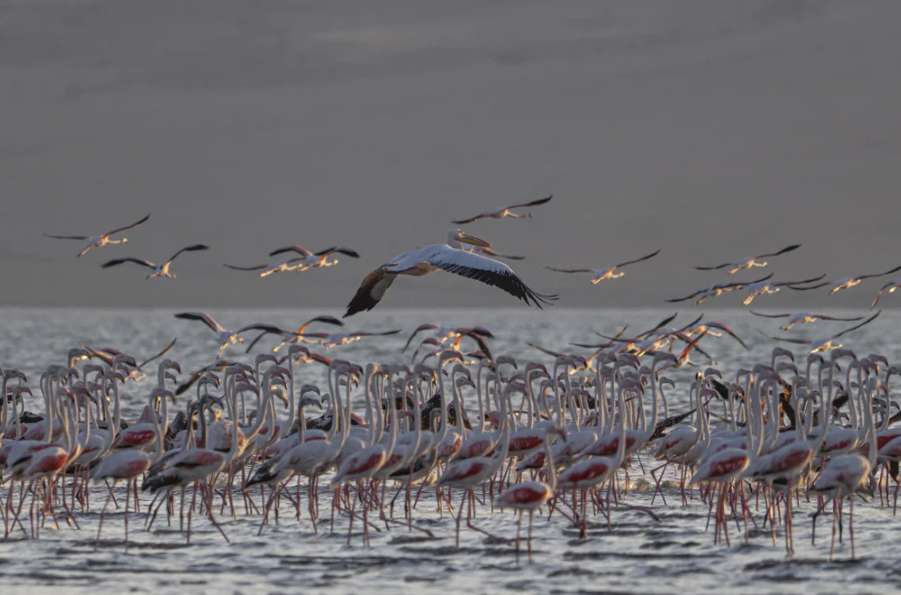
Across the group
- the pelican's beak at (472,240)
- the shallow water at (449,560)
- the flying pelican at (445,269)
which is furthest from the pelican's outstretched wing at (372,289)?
the shallow water at (449,560)

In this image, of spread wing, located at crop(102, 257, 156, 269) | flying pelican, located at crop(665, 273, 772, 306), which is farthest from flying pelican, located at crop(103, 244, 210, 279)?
flying pelican, located at crop(665, 273, 772, 306)

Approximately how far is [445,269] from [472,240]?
Answer: 6.23 ft

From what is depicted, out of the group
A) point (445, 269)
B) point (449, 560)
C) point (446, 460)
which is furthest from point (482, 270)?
point (449, 560)

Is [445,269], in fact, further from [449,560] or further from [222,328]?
[449,560]

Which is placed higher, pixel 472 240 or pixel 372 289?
pixel 472 240

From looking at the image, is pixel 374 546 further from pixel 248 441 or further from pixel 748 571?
pixel 748 571

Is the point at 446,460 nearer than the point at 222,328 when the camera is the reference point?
Yes

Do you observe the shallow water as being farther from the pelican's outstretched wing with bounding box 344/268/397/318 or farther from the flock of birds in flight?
the pelican's outstretched wing with bounding box 344/268/397/318

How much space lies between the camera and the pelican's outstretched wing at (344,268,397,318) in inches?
784

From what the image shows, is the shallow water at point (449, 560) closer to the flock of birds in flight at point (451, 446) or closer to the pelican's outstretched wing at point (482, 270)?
the flock of birds in flight at point (451, 446)

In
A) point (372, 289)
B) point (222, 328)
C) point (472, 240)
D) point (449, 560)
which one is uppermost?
point (472, 240)

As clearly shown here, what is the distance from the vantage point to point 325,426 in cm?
1916

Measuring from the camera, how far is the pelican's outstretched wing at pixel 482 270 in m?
17.8

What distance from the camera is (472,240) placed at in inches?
826
